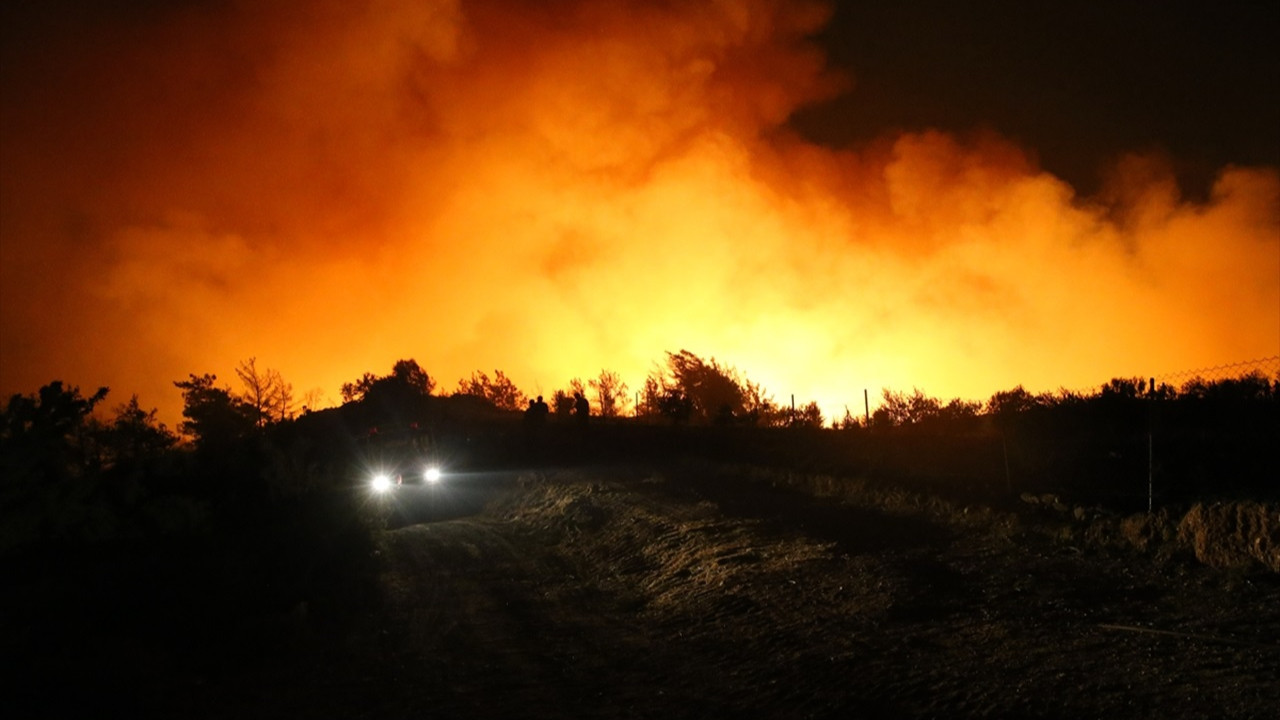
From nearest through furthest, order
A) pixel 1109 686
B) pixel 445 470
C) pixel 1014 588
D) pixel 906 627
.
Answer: pixel 1109 686 < pixel 906 627 < pixel 1014 588 < pixel 445 470

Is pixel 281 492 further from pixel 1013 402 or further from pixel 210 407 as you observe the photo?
pixel 210 407

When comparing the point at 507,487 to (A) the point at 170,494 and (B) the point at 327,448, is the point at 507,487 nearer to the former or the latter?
(B) the point at 327,448

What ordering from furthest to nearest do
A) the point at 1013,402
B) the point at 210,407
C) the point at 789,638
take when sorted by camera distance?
the point at 210,407 < the point at 1013,402 < the point at 789,638

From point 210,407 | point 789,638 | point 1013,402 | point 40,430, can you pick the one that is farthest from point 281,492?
point 210,407

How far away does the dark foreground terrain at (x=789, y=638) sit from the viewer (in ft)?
27.4

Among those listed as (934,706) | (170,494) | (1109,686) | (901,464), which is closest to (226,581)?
(170,494)

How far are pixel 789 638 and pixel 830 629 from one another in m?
0.53

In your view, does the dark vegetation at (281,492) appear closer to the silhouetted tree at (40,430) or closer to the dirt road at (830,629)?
the silhouetted tree at (40,430)

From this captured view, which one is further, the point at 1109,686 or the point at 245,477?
the point at 245,477

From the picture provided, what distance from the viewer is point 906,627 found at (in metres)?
10.7

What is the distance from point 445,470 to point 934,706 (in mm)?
34033

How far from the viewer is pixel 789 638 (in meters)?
11.1

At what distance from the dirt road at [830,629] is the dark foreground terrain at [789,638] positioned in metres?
0.04

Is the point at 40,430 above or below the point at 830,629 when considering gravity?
above
